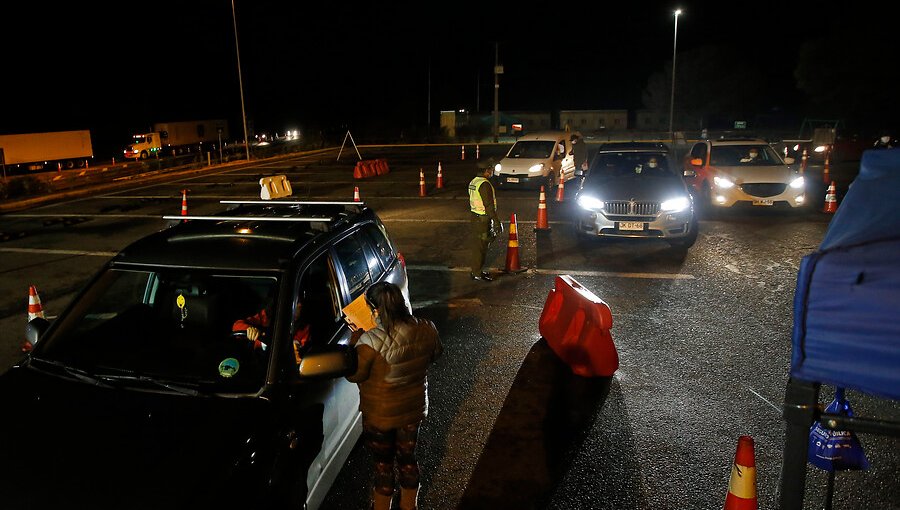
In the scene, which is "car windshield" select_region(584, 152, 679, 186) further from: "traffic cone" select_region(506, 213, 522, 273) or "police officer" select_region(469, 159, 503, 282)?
"police officer" select_region(469, 159, 503, 282)

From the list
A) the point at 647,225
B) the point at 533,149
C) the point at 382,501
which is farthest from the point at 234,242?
the point at 533,149

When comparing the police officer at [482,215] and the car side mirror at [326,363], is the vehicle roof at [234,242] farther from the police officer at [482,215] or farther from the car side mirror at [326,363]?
the police officer at [482,215]

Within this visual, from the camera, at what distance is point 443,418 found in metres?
5.39

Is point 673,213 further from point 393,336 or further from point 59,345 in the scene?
point 59,345

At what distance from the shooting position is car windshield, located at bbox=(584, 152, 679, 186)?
40.2 feet

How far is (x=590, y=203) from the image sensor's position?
11445 mm

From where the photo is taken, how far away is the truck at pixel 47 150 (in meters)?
36.3

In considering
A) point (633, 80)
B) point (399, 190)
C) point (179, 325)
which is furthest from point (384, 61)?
point (179, 325)

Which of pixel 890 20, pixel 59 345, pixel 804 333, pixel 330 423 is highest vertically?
pixel 890 20

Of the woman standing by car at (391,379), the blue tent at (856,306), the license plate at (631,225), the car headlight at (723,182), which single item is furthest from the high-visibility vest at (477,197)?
the car headlight at (723,182)

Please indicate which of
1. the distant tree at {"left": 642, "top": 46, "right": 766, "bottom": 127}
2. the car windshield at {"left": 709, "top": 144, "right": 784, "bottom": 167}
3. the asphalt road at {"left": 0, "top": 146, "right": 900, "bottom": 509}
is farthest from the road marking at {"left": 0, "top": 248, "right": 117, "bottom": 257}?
the distant tree at {"left": 642, "top": 46, "right": 766, "bottom": 127}

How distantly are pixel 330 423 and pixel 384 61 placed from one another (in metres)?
98.7

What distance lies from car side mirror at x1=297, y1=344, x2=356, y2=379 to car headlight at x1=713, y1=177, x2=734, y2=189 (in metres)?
12.9

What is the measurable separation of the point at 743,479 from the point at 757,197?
1234 cm
